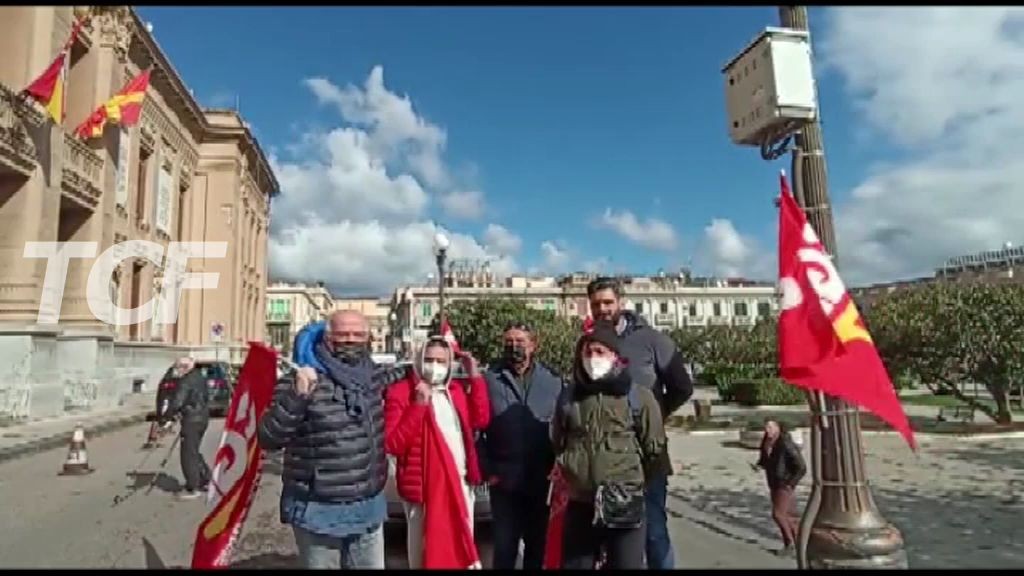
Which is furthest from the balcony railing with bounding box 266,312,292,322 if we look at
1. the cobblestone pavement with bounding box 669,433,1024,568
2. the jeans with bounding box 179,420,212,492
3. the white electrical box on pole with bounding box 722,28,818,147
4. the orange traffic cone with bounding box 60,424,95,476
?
the white electrical box on pole with bounding box 722,28,818,147

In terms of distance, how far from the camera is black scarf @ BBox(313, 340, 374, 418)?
139 inches

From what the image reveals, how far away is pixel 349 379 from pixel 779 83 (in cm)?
292

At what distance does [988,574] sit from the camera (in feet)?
15.1

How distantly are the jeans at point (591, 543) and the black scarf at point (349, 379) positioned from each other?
1.18 metres

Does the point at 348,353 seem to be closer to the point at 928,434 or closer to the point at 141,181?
the point at 928,434

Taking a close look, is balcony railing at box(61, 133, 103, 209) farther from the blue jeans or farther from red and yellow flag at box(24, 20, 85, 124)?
the blue jeans

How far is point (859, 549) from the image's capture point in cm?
379

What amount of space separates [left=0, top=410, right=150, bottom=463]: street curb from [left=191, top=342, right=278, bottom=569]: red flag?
11.8 m

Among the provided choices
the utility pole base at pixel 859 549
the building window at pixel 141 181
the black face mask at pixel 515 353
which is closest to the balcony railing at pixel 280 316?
the building window at pixel 141 181

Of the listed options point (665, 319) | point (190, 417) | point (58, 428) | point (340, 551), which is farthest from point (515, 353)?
point (665, 319)

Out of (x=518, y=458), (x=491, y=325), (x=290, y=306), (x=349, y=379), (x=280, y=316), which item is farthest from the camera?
(x=290, y=306)

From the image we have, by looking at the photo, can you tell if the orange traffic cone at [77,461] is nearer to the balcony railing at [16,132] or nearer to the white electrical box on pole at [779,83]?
the balcony railing at [16,132]

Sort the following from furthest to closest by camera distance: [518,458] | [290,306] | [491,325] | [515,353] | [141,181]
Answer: [290,306] < [491,325] < [141,181] < [515,353] < [518,458]

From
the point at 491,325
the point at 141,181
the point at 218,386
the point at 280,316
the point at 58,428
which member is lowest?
the point at 58,428
